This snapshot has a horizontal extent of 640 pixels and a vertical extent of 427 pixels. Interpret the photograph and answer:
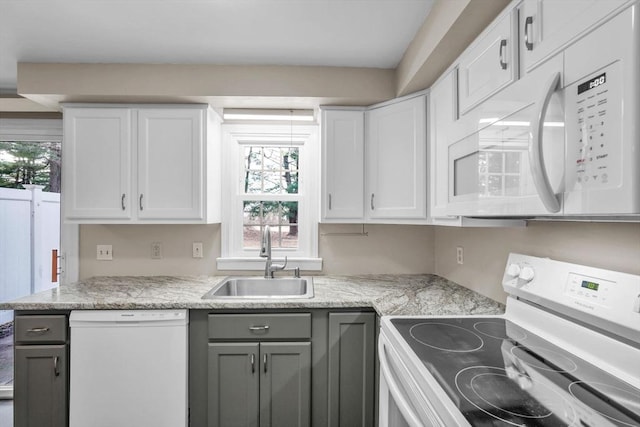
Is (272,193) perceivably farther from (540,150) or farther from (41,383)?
(540,150)

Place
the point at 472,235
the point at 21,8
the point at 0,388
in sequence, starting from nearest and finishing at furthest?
the point at 21,8, the point at 472,235, the point at 0,388

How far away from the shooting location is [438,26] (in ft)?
4.92

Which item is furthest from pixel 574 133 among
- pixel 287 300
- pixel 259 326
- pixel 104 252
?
pixel 104 252

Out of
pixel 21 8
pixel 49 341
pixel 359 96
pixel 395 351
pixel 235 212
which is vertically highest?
pixel 21 8

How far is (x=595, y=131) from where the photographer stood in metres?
0.74

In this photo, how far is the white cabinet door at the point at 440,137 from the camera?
1621 mm

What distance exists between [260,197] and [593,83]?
7.23 ft

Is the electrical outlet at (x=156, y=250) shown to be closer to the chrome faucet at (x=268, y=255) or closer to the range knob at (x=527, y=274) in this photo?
the chrome faucet at (x=268, y=255)

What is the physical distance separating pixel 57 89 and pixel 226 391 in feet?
6.84

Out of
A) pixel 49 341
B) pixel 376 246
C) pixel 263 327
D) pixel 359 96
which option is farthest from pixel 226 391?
pixel 359 96

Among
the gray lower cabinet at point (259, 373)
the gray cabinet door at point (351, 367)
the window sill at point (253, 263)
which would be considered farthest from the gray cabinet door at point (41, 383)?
the gray cabinet door at point (351, 367)

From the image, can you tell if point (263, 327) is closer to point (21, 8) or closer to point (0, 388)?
point (21, 8)

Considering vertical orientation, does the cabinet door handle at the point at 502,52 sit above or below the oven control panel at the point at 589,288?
above

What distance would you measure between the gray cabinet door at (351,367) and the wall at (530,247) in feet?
2.25
